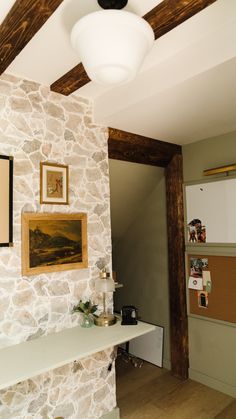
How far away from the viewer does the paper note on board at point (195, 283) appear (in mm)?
2867

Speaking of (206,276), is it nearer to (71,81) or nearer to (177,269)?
(177,269)

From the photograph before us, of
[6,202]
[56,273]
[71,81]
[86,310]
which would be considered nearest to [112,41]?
[71,81]

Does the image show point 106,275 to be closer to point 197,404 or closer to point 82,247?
point 82,247

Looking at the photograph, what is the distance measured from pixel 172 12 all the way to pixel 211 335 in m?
2.60

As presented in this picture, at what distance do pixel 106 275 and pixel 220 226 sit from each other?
46.5 inches

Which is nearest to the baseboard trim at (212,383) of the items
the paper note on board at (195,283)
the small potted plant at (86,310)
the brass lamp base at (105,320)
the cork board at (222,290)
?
the cork board at (222,290)

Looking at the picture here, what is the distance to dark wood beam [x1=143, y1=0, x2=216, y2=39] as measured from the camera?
1.29 metres

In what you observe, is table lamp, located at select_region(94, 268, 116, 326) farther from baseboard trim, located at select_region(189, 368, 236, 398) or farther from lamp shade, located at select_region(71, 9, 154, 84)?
lamp shade, located at select_region(71, 9, 154, 84)

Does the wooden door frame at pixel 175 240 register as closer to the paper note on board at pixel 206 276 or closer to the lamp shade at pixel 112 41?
the paper note on board at pixel 206 276

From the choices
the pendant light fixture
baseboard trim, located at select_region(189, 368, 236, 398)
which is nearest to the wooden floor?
baseboard trim, located at select_region(189, 368, 236, 398)

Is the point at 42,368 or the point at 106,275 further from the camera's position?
the point at 106,275

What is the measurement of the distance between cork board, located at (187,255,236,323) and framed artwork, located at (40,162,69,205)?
1.51 meters

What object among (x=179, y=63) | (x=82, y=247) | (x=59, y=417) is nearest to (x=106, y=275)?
(x=82, y=247)

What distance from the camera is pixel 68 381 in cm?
209
